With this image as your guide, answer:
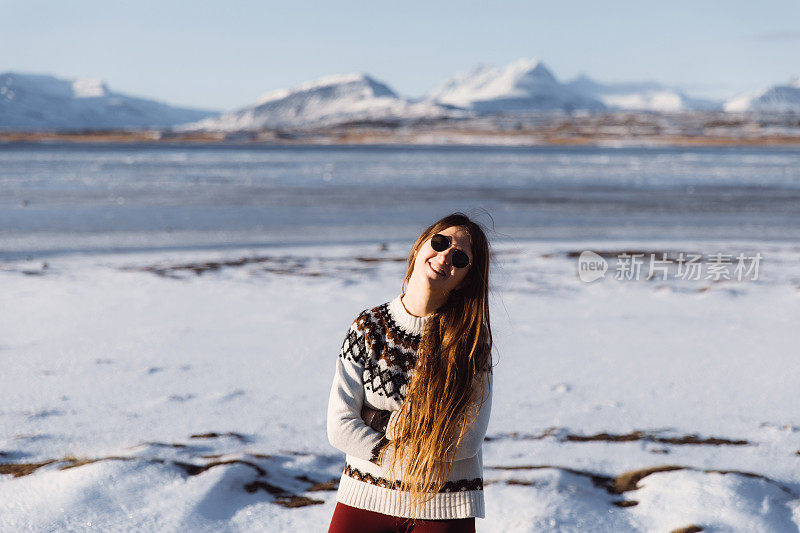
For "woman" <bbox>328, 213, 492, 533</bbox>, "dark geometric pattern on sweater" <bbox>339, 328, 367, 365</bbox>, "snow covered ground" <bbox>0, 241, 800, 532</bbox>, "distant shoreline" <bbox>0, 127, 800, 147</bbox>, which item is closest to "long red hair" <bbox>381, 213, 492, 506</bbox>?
"woman" <bbox>328, 213, 492, 533</bbox>

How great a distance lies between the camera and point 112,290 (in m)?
7.70

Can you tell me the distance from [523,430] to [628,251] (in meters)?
7.08

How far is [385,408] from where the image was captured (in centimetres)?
190

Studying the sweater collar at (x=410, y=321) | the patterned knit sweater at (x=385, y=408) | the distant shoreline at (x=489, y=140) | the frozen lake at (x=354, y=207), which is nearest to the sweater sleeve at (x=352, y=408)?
the patterned knit sweater at (x=385, y=408)

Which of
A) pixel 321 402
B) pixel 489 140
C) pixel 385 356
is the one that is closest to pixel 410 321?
pixel 385 356

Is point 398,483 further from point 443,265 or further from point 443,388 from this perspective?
point 443,265

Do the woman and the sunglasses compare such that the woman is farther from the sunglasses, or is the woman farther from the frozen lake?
the frozen lake

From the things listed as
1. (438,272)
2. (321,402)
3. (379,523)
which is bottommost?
(321,402)

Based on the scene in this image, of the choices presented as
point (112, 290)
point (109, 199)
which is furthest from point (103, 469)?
point (109, 199)

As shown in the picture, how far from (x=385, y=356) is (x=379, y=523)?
1.61 feet

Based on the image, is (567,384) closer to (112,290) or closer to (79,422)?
(79,422)

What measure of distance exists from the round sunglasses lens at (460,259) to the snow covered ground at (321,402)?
1764 millimetres

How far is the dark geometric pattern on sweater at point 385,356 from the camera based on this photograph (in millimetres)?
1866

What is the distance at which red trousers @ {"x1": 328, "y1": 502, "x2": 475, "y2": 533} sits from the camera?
75.7 inches
